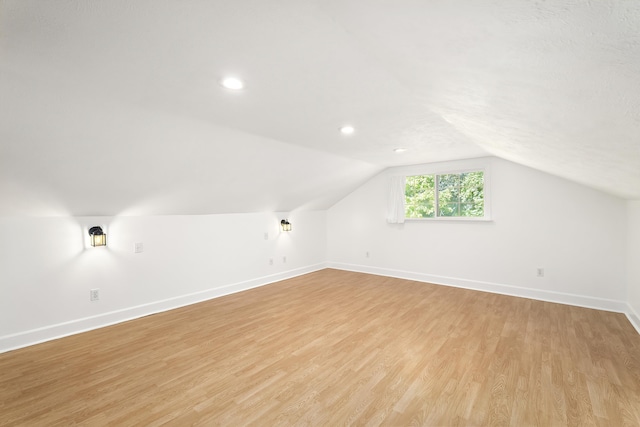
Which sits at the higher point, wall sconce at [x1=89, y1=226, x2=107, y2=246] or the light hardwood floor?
wall sconce at [x1=89, y1=226, x2=107, y2=246]

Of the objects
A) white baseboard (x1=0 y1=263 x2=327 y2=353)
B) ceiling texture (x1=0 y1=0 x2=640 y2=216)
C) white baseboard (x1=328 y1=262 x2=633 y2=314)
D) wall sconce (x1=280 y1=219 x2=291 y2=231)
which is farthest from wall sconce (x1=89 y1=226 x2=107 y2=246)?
white baseboard (x1=328 y1=262 x2=633 y2=314)

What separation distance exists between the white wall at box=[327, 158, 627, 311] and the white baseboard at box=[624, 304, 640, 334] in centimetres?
18

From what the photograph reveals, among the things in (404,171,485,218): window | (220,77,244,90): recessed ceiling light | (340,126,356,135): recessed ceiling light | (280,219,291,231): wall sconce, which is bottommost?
(280,219,291,231): wall sconce

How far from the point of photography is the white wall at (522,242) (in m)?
3.79

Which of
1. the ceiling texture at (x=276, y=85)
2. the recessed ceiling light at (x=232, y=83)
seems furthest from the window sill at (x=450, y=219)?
the recessed ceiling light at (x=232, y=83)

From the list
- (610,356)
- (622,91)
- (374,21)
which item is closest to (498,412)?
(610,356)

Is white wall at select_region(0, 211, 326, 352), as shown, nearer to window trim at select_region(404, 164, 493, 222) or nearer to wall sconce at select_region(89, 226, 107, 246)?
wall sconce at select_region(89, 226, 107, 246)

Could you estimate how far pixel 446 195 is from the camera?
5.16 m

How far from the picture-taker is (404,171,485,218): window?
4.82m

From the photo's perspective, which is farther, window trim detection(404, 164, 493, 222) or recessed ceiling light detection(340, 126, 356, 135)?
window trim detection(404, 164, 493, 222)

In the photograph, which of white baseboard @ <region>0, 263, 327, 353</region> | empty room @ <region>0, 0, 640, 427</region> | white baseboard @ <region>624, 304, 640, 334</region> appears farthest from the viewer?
white baseboard @ <region>624, 304, 640, 334</region>

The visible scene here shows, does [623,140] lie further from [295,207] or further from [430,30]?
[295,207]

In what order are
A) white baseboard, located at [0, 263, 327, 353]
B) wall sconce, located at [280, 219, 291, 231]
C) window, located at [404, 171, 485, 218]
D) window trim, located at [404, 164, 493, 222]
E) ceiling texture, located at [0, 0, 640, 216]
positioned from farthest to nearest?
1. wall sconce, located at [280, 219, 291, 231]
2. window, located at [404, 171, 485, 218]
3. window trim, located at [404, 164, 493, 222]
4. white baseboard, located at [0, 263, 327, 353]
5. ceiling texture, located at [0, 0, 640, 216]

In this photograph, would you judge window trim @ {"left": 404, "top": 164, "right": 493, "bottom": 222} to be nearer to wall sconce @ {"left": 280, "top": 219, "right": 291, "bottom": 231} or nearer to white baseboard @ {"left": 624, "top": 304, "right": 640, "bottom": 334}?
white baseboard @ {"left": 624, "top": 304, "right": 640, "bottom": 334}
